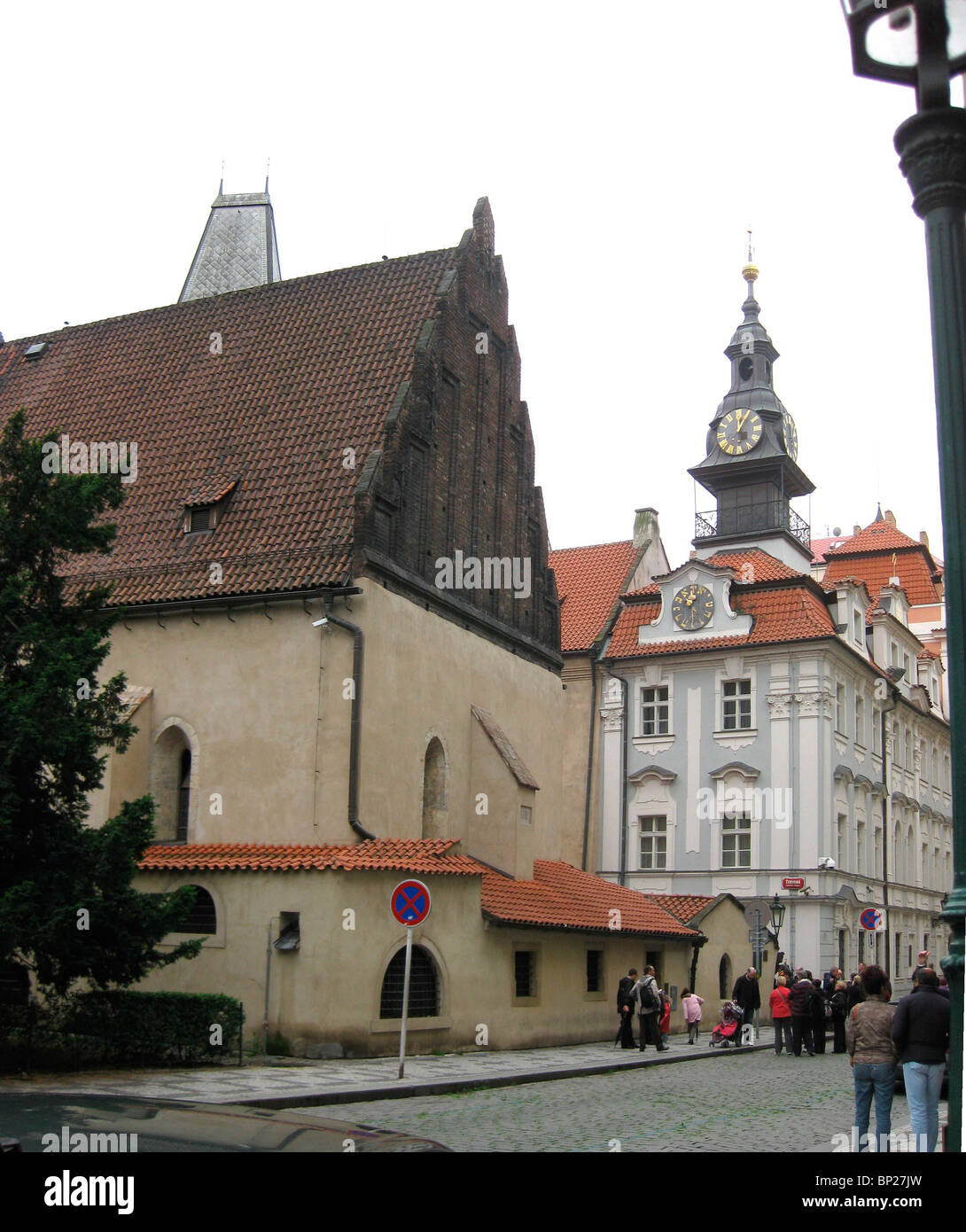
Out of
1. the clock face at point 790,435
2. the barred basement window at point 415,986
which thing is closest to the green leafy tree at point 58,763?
the barred basement window at point 415,986

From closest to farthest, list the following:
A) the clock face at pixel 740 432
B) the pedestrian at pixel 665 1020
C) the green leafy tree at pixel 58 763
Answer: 1. the green leafy tree at pixel 58 763
2. the pedestrian at pixel 665 1020
3. the clock face at pixel 740 432

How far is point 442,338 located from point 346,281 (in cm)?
346

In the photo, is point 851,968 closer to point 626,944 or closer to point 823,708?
point 823,708

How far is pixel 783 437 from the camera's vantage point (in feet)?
175

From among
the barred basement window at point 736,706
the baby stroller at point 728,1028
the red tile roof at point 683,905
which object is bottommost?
the baby stroller at point 728,1028

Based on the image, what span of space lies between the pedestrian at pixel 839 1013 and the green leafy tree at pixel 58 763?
16.1 metres

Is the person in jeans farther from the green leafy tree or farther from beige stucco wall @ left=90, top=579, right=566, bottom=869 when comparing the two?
beige stucco wall @ left=90, top=579, right=566, bottom=869

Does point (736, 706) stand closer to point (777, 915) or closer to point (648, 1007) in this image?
point (777, 915)

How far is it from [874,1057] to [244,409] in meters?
20.4

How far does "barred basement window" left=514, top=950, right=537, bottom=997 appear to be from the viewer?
81.8 ft

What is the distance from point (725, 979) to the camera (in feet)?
114

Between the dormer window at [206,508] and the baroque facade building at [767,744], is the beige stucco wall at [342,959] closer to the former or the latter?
the dormer window at [206,508]

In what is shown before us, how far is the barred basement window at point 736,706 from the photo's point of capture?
141 feet
